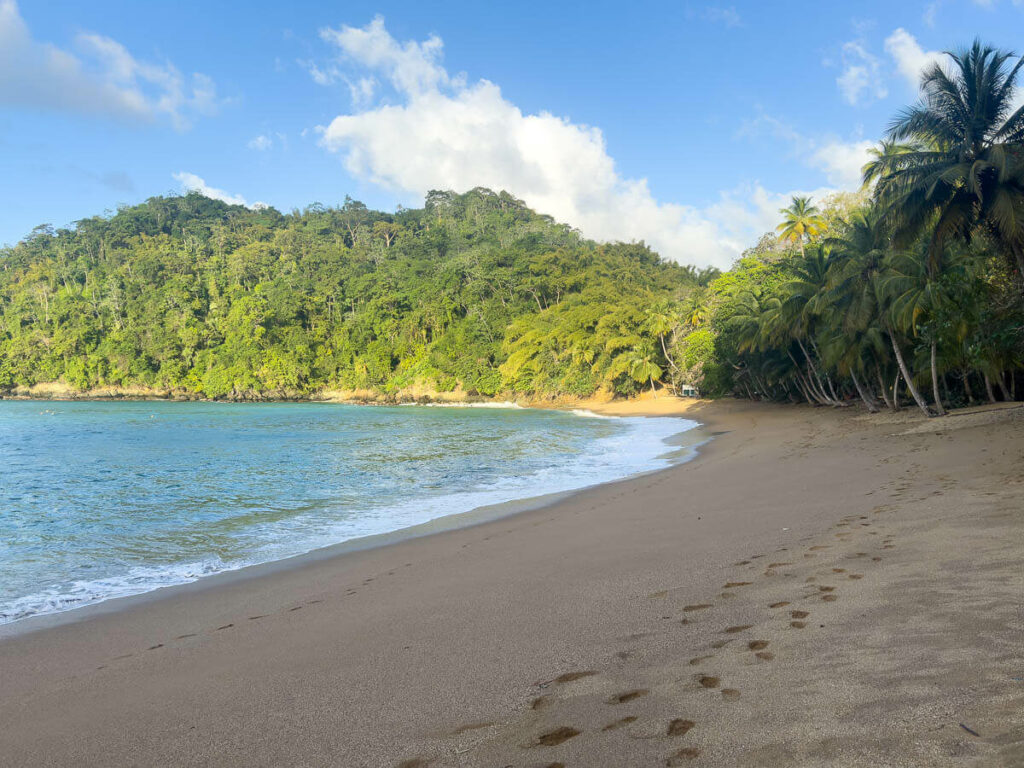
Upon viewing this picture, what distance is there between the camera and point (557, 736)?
2.63 metres

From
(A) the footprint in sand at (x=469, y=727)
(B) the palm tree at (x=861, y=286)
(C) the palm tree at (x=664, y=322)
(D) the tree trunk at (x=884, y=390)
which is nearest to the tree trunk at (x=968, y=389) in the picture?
(B) the palm tree at (x=861, y=286)

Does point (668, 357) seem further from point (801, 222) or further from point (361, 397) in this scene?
point (361, 397)

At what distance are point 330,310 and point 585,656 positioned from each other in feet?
304

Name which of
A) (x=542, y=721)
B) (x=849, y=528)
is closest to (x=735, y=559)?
(x=849, y=528)

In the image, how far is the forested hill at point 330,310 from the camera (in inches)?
2504

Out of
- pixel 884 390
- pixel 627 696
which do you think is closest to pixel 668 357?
pixel 884 390

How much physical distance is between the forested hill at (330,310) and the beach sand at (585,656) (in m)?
46.3

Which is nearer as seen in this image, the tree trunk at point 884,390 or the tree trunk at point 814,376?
the tree trunk at point 884,390

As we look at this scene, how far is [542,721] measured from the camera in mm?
2801

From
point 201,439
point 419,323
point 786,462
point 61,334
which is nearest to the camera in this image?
point 786,462

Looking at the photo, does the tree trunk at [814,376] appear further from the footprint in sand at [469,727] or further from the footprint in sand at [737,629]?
the footprint in sand at [469,727]

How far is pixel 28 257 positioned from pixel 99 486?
4799 inches

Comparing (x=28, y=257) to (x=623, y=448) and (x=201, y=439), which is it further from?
(x=623, y=448)

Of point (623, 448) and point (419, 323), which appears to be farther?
point (419, 323)
